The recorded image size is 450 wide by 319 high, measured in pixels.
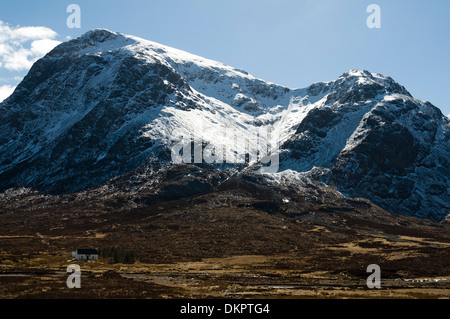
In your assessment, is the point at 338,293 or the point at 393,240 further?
the point at 393,240

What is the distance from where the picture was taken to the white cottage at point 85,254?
124 m

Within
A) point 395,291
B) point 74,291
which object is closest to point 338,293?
point 395,291

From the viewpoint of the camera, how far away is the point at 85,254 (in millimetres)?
125375

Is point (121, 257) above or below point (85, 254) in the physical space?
below

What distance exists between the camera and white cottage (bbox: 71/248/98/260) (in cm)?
12419

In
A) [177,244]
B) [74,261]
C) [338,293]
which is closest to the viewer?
[338,293]

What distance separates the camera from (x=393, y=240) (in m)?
183

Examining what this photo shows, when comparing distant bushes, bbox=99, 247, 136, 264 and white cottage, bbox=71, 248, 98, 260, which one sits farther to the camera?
white cottage, bbox=71, 248, 98, 260

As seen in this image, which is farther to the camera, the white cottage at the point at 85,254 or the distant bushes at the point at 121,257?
the white cottage at the point at 85,254

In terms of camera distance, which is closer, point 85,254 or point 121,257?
point 121,257
